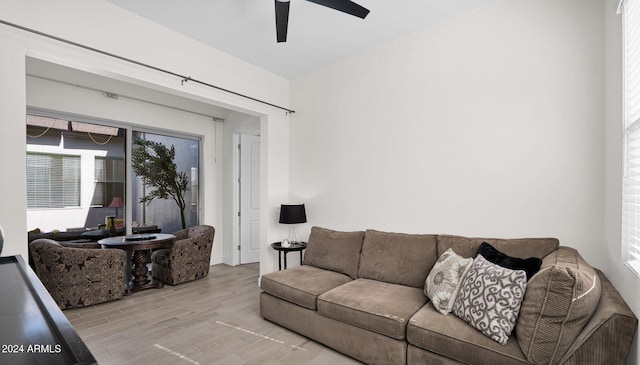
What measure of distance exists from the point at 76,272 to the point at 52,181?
1435mm

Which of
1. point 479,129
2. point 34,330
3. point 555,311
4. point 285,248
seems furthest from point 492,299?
point 285,248

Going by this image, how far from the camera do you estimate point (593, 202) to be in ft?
7.10

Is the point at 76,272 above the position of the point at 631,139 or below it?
below

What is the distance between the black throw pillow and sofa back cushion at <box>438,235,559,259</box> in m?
0.11

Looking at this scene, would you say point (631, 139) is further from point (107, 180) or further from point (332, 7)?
point (107, 180)

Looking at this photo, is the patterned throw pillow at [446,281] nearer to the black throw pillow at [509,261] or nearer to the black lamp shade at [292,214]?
the black throw pillow at [509,261]

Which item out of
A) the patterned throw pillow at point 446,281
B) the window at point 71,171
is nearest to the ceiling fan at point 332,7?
the patterned throw pillow at point 446,281

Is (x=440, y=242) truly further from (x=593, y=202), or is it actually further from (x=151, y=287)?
(x=151, y=287)

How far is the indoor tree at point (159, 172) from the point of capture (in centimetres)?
460

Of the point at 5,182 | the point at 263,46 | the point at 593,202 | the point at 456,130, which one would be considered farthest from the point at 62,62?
the point at 593,202

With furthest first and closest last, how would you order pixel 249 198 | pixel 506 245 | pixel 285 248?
pixel 249 198 → pixel 285 248 → pixel 506 245

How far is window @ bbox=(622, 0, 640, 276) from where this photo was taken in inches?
59.2

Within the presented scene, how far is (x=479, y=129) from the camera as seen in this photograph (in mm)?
2668

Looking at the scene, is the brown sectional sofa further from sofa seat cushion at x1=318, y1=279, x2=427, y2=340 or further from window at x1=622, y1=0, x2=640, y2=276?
window at x1=622, y1=0, x2=640, y2=276
